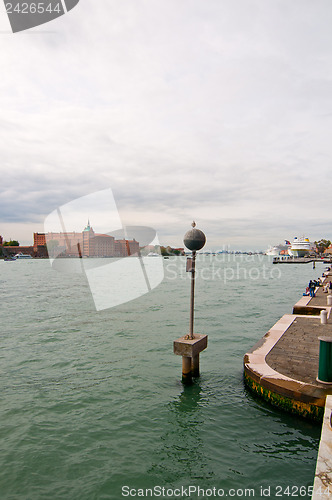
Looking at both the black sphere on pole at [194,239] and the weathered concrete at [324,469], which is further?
the black sphere on pole at [194,239]

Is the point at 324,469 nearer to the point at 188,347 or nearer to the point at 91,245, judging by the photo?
the point at 188,347

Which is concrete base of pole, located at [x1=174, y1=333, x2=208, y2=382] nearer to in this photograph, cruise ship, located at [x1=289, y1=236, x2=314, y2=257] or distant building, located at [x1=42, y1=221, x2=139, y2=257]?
distant building, located at [x1=42, y1=221, x2=139, y2=257]

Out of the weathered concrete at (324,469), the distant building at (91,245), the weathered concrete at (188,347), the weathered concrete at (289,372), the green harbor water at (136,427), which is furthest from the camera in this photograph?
the distant building at (91,245)

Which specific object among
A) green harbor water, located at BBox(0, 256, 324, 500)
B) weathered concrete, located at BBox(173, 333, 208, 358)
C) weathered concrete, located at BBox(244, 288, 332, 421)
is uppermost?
weathered concrete, located at BBox(173, 333, 208, 358)

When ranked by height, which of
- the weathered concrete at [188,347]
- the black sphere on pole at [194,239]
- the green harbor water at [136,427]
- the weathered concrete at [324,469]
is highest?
the black sphere on pole at [194,239]

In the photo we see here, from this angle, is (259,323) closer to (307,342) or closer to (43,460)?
(307,342)

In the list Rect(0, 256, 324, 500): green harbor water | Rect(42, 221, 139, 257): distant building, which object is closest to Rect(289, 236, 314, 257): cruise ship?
Rect(42, 221, 139, 257): distant building

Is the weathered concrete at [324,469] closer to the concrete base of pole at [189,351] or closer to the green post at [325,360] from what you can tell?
the green post at [325,360]

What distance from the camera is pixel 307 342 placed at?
34.6 feet

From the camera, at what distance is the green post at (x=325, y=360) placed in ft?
23.1

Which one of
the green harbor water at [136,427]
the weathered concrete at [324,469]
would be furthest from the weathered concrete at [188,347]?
the weathered concrete at [324,469]

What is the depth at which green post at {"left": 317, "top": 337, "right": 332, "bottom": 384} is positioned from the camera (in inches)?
277

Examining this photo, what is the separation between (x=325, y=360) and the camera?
7.14 meters

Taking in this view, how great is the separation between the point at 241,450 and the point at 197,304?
20.3 m
